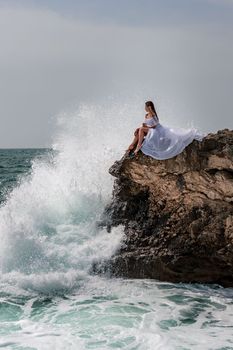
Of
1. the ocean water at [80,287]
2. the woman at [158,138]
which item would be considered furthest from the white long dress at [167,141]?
the ocean water at [80,287]

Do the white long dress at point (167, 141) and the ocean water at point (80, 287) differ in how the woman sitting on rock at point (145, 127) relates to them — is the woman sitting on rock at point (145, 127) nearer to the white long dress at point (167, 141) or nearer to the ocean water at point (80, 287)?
the white long dress at point (167, 141)

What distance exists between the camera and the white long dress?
296 inches

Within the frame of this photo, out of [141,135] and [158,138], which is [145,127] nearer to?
[141,135]

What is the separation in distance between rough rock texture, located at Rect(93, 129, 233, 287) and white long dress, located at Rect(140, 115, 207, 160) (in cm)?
10

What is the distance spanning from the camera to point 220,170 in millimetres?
7277

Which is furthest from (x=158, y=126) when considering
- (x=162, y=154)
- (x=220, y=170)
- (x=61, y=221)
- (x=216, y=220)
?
(x=61, y=221)

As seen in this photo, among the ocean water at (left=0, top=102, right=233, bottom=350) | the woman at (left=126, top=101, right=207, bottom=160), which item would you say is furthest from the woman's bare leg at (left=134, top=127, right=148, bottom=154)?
the ocean water at (left=0, top=102, right=233, bottom=350)

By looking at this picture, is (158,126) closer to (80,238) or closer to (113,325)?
(80,238)

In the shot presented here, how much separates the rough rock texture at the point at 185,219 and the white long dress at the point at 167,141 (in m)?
0.10

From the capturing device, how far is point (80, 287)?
7.23m

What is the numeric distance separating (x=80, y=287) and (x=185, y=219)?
1.95 meters

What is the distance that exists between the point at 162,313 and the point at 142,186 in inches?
96.7

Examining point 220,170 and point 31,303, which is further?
point 220,170

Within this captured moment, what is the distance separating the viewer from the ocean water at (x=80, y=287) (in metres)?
5.38
